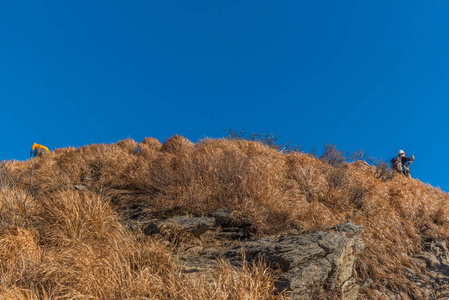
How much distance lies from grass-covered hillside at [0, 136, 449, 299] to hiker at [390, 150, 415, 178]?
3.24m

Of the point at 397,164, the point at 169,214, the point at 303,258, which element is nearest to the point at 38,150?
the point at 169,214

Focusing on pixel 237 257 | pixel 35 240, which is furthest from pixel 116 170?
pixel 237 257

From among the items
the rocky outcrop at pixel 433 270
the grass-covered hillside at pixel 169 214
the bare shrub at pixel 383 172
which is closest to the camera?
the grass-covered hillside at pixel 169 214

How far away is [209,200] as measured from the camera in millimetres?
5625

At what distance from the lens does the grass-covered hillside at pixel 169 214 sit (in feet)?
9.57

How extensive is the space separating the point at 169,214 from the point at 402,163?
526 inches

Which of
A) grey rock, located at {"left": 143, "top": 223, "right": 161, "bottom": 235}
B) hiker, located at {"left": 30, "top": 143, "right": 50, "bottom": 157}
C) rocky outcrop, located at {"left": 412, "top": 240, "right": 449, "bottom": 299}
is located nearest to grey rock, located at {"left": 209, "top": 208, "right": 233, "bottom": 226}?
grey rock, located at {"left": 143, "top": 223, "right": 161, "bottom": 235}

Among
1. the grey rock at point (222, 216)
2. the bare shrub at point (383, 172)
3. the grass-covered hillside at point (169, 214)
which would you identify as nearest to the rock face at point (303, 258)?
the grass-covered hillside at point (169, 214)

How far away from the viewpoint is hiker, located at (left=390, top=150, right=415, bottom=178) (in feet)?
44.5

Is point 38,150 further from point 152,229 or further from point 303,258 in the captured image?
point 303,258

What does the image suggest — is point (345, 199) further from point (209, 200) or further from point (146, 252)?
point (146, 252)

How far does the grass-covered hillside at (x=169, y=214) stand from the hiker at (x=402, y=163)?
324 centimetres

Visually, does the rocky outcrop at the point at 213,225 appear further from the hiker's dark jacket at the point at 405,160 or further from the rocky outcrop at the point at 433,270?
the hiker's dark jacket at the point at 405,160

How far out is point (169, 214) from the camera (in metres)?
5.27
